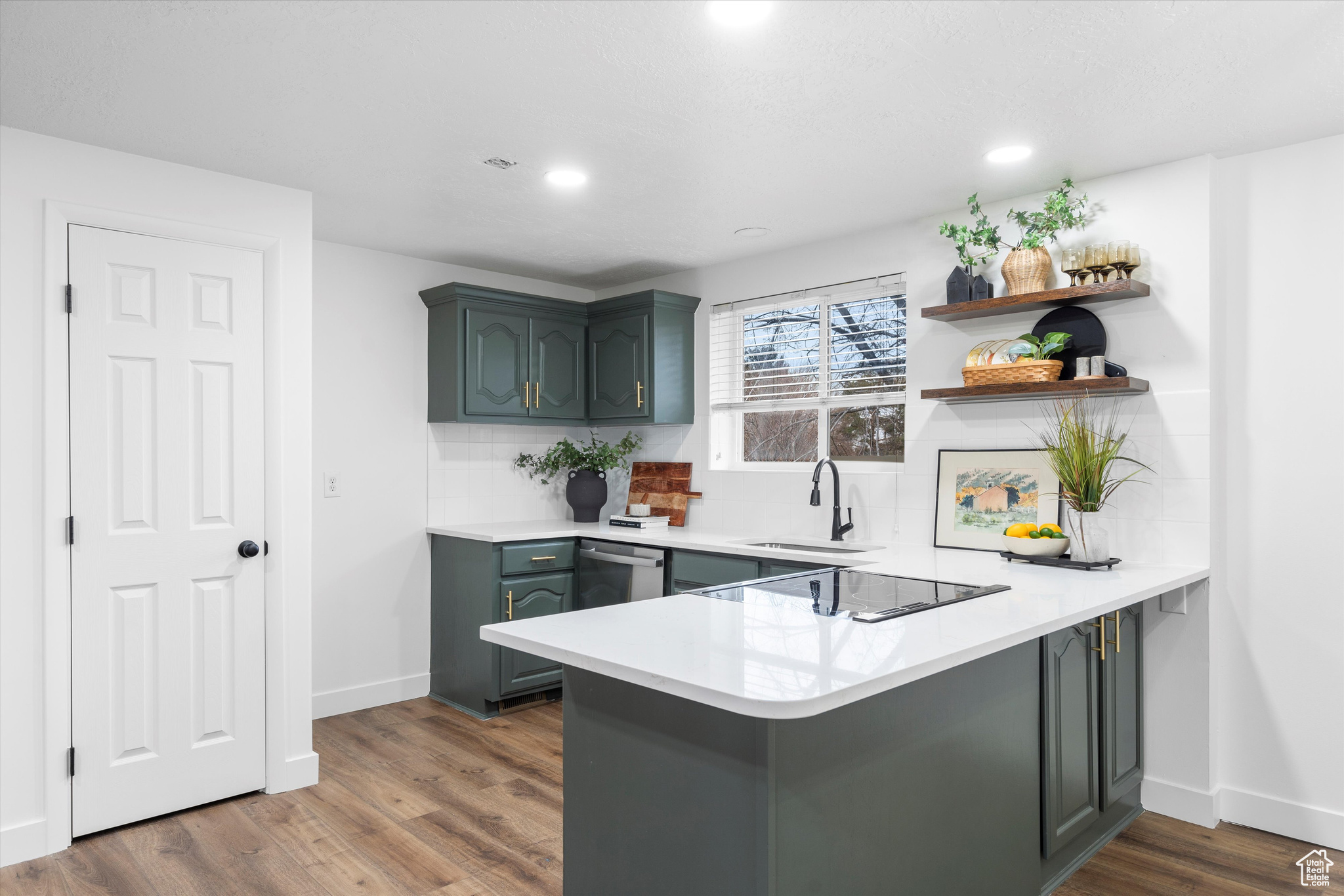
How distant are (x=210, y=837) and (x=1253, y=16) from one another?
146 inches

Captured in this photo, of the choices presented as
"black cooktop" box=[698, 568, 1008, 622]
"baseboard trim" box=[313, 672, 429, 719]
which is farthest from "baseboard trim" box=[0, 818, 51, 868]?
"black cooktop" box=[698, 568, 1008, 622]

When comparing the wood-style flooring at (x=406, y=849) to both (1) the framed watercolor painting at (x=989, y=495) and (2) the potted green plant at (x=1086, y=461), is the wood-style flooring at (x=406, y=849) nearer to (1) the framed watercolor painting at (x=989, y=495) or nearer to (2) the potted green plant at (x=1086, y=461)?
(2) the potted green plant at (x=1086, y=461)

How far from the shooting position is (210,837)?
2688 mm

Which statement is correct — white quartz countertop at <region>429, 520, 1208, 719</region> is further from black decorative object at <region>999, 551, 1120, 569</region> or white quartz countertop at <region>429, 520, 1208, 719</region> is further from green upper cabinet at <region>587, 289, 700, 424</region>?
green upper cabinet at <region>587, 289, 700, 424</region>

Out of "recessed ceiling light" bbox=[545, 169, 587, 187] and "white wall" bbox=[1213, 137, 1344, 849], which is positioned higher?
"recessed ceiling light" bbox=[545, 169, 587, 187]

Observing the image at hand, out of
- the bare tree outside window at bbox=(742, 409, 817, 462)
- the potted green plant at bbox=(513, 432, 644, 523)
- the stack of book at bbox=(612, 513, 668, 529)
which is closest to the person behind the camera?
the bare tree outside window at bbox=(742, 409, 817, 462)

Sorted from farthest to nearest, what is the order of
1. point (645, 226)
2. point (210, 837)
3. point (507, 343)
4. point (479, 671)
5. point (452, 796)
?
point (507, 343), point (479, 671), point (645, 226), point (452, 796), point (210, 837)

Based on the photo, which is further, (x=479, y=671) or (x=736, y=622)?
(x=479, y=671)

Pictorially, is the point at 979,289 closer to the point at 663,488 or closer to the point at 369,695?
the point at 663,488

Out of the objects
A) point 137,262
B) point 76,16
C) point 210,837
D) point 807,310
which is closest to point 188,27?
point 76,16

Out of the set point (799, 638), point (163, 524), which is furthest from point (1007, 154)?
point (163, 524)

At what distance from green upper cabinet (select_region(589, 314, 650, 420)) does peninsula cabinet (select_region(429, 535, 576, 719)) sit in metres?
0.82

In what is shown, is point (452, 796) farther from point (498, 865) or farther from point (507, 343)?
point (507, 343)

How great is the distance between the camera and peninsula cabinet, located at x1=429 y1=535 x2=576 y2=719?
12.9 feet
